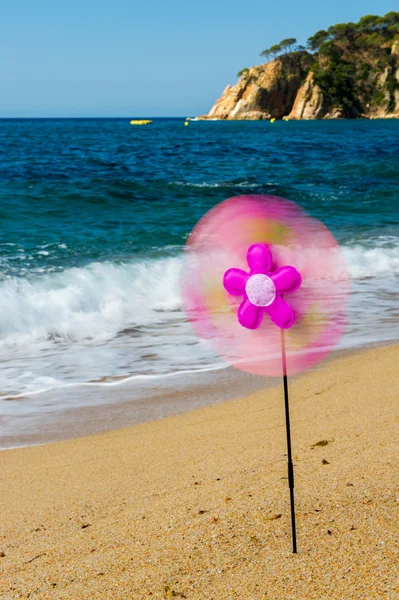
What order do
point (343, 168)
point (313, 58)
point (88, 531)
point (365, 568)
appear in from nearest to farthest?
point (365, 568) < point (88, 531) < point (343, 168) < point (313, 58)

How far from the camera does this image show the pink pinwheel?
8.20 ft

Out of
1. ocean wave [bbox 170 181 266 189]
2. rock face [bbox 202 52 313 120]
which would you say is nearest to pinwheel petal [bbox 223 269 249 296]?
ocean wave [bbox 170 181 266 189]

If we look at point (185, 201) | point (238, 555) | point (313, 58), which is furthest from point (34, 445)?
point (313, 58)

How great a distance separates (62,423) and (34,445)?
359 mm

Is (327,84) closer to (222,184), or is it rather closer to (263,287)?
(222,184)

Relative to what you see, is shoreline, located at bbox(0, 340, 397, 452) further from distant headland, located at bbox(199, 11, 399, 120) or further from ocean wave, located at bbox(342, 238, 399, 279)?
distant headland, located at bbox(199, 11, 399, 120)

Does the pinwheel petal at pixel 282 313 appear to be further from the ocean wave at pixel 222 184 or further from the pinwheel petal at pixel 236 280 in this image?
the ocean wave at pixel 222 184

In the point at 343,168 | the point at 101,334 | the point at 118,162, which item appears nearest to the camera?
the point at 101,334

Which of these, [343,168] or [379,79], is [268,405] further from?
[379,79]

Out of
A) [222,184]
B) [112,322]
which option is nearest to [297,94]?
[222,184]

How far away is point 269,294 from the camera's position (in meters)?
2.51

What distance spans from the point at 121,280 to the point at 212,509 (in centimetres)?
648

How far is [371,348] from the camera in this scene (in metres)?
5.71

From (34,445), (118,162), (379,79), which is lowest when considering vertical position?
(34,445)
